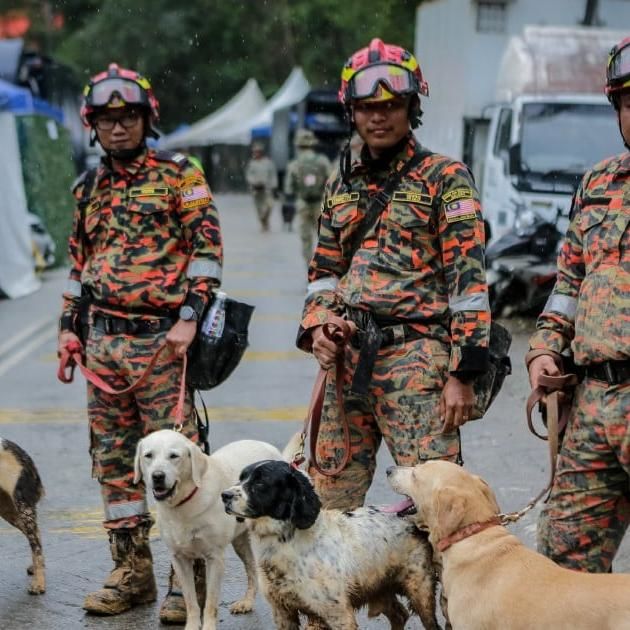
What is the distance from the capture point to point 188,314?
5.30 metres

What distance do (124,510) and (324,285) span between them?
58.0 inches

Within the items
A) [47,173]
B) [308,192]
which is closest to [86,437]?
[308,192]

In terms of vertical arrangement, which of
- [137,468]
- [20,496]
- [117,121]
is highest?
[117,121]

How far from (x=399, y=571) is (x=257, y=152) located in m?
27.0

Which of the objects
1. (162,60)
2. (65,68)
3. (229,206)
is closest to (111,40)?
(162,60)

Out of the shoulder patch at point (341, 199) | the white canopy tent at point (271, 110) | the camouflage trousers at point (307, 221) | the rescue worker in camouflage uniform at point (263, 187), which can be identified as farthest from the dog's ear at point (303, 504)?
the white canopy tent at point (271, 110)

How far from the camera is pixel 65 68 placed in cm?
2945

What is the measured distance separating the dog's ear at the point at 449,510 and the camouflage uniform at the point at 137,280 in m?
1.71

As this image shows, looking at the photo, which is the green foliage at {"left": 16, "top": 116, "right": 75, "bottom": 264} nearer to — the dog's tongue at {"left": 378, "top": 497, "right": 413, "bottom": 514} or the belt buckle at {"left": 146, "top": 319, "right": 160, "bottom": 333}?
the belt buckle at {"left": 146, "top": 319, "right": 160, "bottom": 333}

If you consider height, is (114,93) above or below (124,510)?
above

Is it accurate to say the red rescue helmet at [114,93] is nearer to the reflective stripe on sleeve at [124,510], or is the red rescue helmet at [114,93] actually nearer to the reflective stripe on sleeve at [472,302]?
the reflective stripe on sleeve at [124,510]

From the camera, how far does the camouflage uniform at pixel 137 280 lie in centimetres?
530

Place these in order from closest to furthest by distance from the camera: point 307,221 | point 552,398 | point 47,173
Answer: point 552,398 → point 307,221 → point 47,173

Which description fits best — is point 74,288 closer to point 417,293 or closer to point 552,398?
point 417,293
